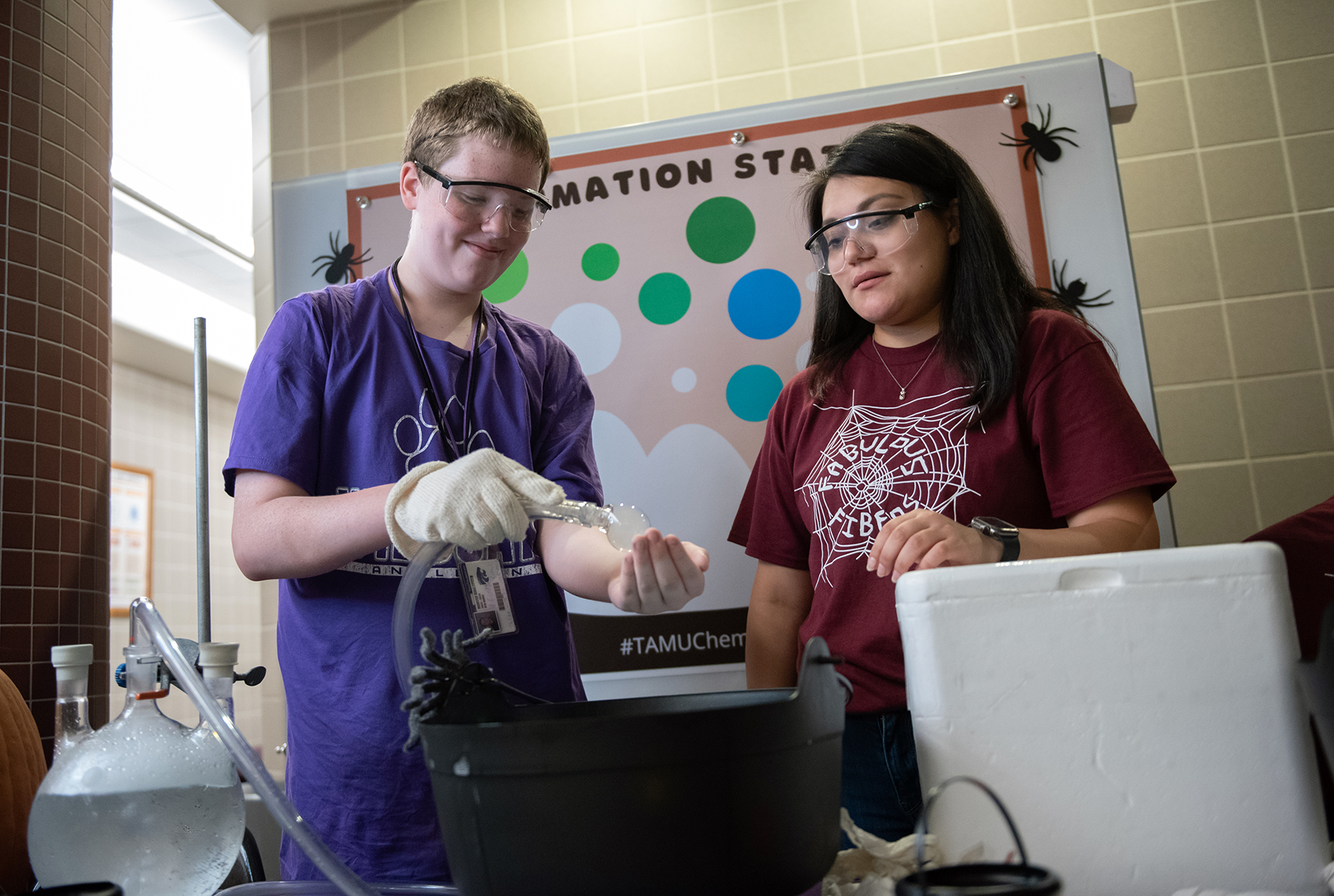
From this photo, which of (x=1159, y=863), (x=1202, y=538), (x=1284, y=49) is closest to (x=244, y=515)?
(x=1159, y=863)

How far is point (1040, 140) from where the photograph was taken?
187 cm

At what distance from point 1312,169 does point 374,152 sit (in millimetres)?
2308

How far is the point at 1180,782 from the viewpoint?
2.20 ft

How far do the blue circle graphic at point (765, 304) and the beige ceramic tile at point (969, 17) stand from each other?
2.85 ft

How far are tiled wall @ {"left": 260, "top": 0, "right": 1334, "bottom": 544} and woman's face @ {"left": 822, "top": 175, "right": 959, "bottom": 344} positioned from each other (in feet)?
3.19

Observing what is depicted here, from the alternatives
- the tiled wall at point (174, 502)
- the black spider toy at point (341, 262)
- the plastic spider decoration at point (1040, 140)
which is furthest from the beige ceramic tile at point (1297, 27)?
the tiled wall at point (174, 502)

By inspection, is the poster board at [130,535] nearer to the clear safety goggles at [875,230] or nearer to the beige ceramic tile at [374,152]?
the beige ceramic tile at [374,152]

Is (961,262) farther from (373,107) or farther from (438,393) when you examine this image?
(373,107)

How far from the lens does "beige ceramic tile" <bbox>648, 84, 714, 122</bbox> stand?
93.7 inches

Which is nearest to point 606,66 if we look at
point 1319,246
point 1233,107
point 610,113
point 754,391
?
point 610,113

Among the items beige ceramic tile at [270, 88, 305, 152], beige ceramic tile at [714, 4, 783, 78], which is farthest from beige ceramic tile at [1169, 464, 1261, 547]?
beige ceramic tile at [270, 88, 305, 152]

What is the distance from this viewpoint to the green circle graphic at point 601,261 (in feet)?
6.58

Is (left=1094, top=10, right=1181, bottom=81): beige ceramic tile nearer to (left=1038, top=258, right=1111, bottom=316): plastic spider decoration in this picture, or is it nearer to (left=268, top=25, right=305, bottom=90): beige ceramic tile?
(left=1038, top=258, right=1111, bottom=316): plastic spider decoration

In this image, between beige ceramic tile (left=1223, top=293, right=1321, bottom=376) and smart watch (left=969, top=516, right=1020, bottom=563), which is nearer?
smart watch (left=969, top=516, right=1020, bottom=563)
